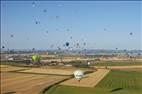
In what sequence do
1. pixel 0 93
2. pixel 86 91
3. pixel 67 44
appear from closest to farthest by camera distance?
pixel 0 93 < pixel 86 91 < pixel 67 44

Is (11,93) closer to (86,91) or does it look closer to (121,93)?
(86,91)

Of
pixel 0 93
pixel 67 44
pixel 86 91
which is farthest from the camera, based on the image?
pixel 67 44

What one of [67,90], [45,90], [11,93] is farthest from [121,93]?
[11,93]

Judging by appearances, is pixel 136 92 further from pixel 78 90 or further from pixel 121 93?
pixel 78 90

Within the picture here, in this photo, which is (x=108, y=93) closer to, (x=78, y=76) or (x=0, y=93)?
(x=78, y=76)

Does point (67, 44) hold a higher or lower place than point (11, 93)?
higher

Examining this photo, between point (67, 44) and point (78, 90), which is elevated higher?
point (67, 44)

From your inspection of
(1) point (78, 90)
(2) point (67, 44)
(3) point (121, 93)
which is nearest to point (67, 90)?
(1) point (78, 90)

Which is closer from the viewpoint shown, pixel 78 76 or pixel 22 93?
pixel 22 93

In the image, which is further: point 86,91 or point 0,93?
point 86,91
